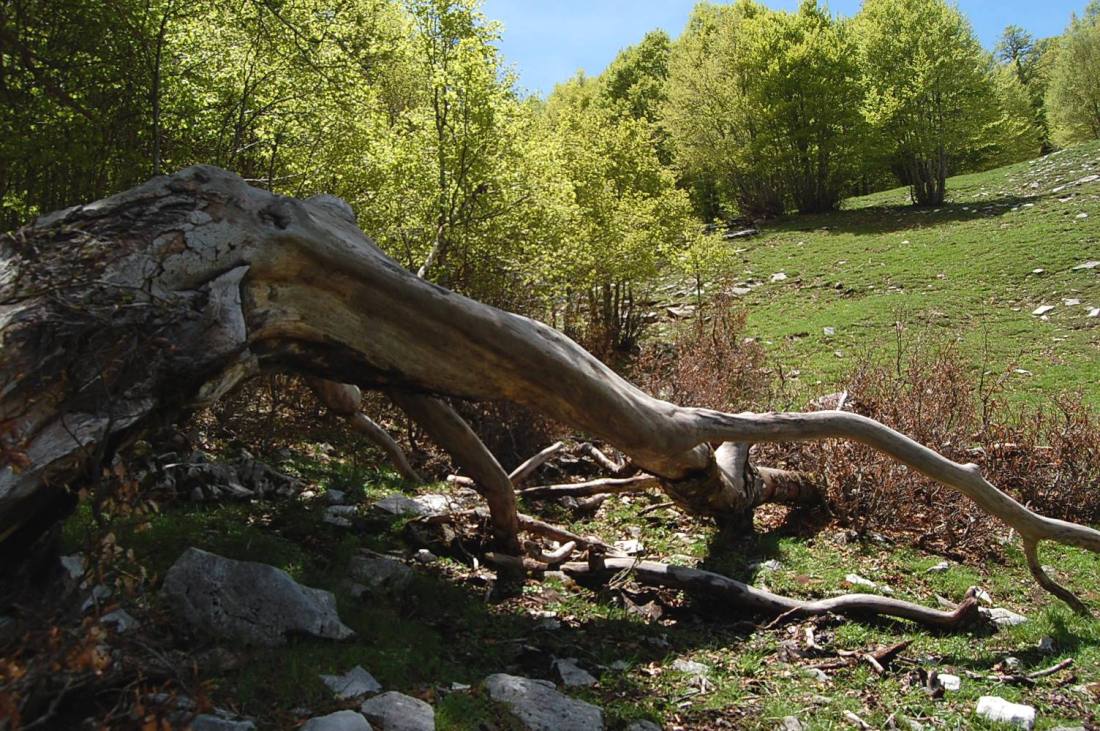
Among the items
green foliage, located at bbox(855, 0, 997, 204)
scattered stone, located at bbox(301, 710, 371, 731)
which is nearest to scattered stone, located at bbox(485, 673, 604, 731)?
scattered stone, located at bbox(301, 710, 371, 731)

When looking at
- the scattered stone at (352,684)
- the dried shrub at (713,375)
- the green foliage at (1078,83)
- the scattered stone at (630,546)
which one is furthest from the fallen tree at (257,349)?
the green foliage at (1078,83)

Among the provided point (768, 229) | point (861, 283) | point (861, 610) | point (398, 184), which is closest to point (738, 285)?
point (861, 283)

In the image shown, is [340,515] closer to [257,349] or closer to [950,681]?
[257,349]

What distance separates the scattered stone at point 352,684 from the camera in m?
4.12

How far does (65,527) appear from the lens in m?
5.56

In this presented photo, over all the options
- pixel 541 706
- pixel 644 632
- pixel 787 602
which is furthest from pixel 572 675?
pixel 787 602

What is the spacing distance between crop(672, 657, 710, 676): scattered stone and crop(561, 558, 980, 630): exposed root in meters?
1.05

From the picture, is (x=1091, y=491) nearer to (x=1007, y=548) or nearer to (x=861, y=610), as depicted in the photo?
(x=1007, y=548)

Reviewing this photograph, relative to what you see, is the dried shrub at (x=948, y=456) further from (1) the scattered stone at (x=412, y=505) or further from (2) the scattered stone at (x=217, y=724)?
(2) the scattered stone at (x=217, y=724)

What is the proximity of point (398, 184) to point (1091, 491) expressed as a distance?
883cm

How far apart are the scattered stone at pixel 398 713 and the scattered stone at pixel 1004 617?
4653mm

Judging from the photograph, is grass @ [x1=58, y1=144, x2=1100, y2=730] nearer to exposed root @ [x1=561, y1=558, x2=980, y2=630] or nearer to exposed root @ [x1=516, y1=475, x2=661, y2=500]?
exposed root @ [x1=561, y1=558, x2=980, y2=630]

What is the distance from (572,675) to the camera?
5070 mm

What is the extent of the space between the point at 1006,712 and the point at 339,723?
3.88 m
